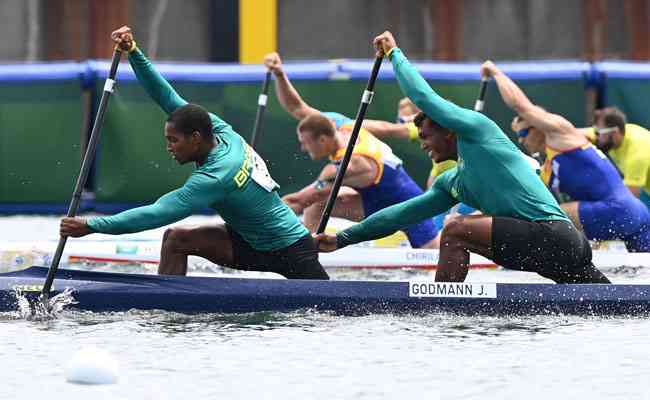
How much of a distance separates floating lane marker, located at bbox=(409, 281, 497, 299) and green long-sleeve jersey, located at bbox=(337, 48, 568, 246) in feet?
1.32

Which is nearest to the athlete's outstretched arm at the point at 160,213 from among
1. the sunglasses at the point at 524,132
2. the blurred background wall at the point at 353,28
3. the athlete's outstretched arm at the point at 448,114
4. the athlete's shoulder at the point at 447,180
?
the athlete's outstretched arm at the point at 448,114

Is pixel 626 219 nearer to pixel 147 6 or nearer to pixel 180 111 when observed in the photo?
pixel 180 111

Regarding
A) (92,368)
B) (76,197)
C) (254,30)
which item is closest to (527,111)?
(76,197)

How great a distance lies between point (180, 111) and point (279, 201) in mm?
773

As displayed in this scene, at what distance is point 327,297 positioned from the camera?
8.78 m

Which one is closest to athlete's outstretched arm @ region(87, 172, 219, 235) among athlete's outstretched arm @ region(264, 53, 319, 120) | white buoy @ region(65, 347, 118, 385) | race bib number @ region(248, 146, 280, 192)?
race bib number @ region(248, 146, 280, 192)

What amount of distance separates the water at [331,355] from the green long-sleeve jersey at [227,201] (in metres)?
Result: 0.48

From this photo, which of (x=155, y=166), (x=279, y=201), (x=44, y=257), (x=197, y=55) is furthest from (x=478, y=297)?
(x=197, y=55)

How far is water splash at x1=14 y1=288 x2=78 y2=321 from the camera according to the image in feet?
28.9

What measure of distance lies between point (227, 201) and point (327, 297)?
712 millimetres

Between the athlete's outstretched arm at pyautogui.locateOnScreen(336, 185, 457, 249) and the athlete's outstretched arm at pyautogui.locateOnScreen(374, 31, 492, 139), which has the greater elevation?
the athlete's outstretched arm at pyautogui.locateOnScreen(374, 31, 492, 139)

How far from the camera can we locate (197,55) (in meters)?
20.9

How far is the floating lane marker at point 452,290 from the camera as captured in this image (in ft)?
28.7

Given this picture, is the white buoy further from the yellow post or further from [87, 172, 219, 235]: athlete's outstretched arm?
the yellow post
